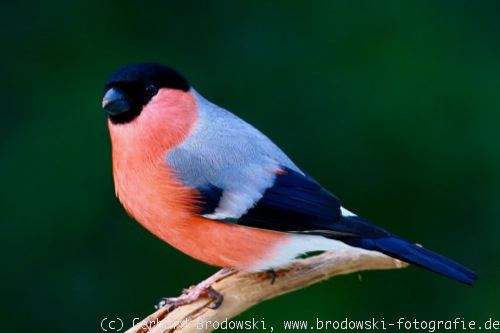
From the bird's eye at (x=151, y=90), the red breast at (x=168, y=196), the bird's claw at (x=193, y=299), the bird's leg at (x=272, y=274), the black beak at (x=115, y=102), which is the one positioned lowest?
the bird's claw at (x=193, y=299)

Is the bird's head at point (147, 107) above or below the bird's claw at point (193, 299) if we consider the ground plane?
above

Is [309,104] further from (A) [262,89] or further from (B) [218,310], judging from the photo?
(B) [218,310]

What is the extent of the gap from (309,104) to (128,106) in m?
0.89

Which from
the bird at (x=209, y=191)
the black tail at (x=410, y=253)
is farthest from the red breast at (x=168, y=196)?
the black tail at (x=410, y=253)

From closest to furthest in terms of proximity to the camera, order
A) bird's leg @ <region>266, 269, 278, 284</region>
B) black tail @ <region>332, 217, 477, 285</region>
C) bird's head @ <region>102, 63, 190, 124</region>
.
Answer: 1. black tail @ <region>332, 217, 477, 285</region>
2. bird's head @ <region>102, 63, 190, 124</region>
3. bird's leg @ <region>266, 269, 278, 284</region>

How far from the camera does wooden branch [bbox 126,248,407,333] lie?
2078mm

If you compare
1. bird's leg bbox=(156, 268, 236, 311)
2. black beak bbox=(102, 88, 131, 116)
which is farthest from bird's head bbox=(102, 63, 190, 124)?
bird's leg bbox=(156, 268, 236, 311)

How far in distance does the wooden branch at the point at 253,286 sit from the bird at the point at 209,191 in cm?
3

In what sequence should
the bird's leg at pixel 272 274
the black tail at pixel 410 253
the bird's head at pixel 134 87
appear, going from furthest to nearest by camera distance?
the bird's leg at pixel 272 274
the bird's head at pixel 134 87
the black tail at pixel 410 253

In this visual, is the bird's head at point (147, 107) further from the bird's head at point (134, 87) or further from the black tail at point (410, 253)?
the black tail at point (410, 253)

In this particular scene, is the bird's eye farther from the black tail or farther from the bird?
the black tail

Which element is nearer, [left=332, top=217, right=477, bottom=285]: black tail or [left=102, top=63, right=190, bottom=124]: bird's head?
[left=332, top=217, right=477, bottom=285]: black tail

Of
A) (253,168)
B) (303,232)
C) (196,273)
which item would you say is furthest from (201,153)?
(196,273)

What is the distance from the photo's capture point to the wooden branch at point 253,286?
2078 mm
